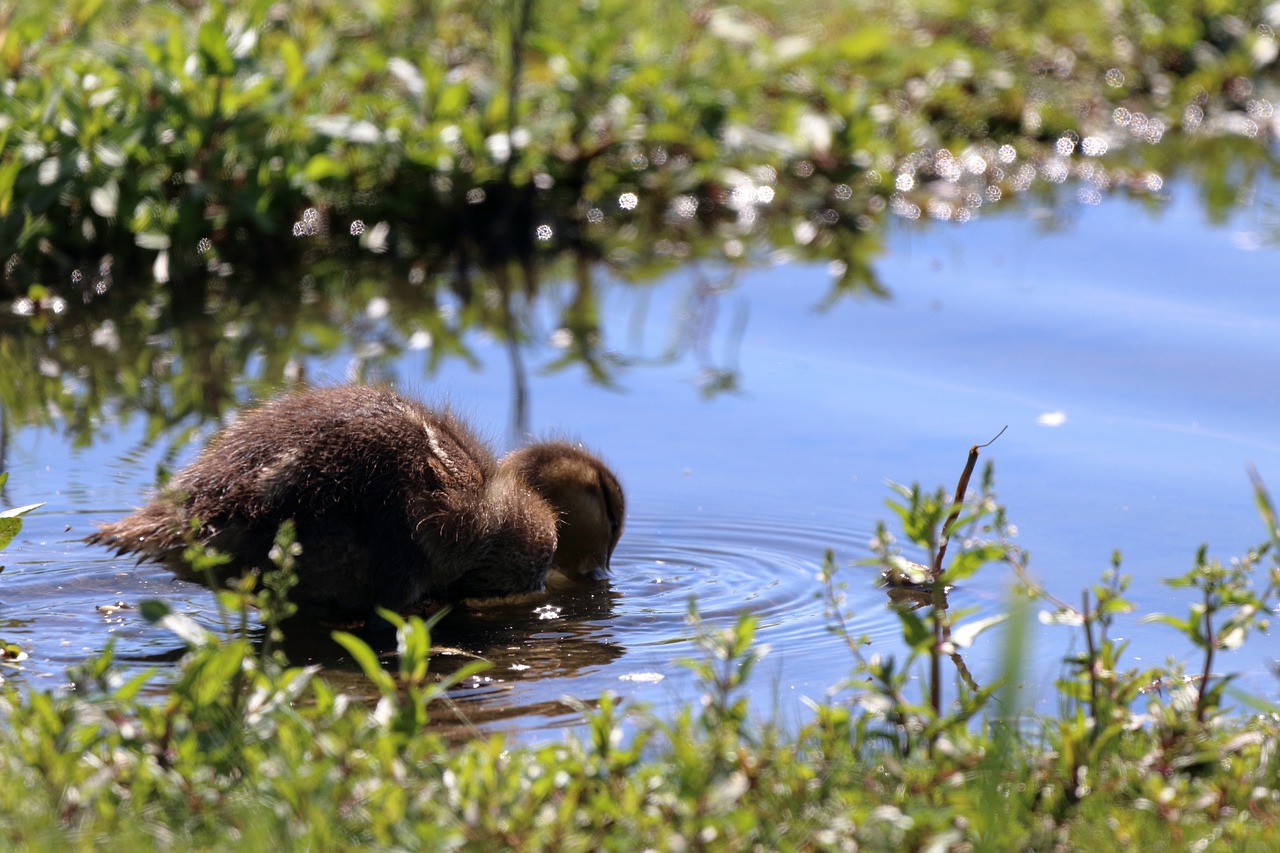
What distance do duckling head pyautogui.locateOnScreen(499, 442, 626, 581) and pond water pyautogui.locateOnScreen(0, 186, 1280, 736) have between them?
13 centimetres

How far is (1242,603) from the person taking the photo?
3396 mm

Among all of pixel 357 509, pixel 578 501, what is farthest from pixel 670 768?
pixel 578 501

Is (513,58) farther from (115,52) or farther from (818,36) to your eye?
(818,36)

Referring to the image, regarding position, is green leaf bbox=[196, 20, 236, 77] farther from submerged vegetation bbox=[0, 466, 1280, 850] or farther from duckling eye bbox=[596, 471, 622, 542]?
submerged vegetation bbox=[0, 466, 1280, 850]

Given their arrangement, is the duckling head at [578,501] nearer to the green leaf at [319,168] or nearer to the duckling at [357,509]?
the duckling at [357,509]

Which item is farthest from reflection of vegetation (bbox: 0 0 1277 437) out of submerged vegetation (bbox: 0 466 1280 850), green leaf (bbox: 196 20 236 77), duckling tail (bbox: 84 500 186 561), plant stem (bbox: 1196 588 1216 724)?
plant stem (bbox: 1196 588 1216 724)

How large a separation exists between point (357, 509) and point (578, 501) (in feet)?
2.98

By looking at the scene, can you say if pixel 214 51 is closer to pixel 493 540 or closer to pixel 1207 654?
pixel 493 540

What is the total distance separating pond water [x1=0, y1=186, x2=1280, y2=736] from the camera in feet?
14.8

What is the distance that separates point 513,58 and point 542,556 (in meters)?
4.42

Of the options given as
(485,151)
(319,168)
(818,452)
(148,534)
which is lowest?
(148,534)

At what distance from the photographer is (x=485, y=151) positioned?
8.75 metres

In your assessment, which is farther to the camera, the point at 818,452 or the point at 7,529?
the point at 818,452

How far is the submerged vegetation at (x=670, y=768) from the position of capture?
2889 millimetres
